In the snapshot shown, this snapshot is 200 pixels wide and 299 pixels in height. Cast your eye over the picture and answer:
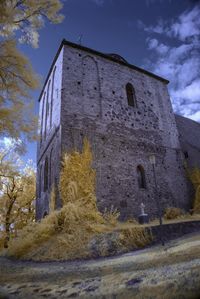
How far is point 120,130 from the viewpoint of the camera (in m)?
13.3

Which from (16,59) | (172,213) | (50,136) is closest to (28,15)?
(16,59)

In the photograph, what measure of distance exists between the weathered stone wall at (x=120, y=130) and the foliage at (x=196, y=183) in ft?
1.75

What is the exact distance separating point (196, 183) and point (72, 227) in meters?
9.41

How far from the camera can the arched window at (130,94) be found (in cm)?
1529

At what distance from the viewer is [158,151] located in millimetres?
14414

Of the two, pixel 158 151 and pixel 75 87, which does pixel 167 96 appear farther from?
pixel 75 87

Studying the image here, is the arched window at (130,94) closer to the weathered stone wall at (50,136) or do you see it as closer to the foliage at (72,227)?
the weathered stone wall at (50,136)

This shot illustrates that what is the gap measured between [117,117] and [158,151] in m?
3.43

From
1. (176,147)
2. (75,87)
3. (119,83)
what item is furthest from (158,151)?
(75,87)

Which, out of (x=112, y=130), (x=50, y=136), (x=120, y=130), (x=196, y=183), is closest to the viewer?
(x=112, y=130)

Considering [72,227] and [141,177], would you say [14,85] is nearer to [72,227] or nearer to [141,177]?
[72,227]

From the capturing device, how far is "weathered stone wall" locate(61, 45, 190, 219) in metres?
11.7

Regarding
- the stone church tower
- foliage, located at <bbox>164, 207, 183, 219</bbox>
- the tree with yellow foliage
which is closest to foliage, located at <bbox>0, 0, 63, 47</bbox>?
the tree with yellow foliage

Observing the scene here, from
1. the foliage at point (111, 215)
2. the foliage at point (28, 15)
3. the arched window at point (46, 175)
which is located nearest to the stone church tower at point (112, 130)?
the arched window at point (46, 175)
